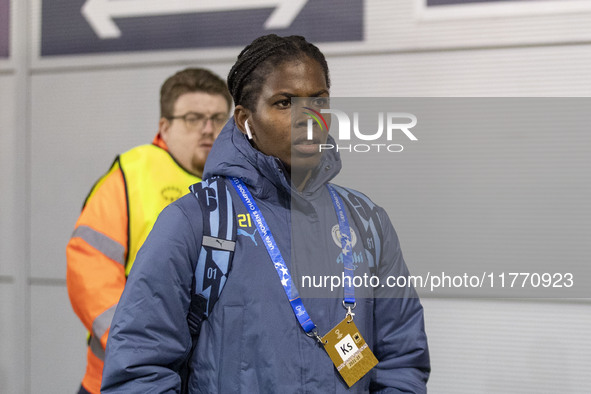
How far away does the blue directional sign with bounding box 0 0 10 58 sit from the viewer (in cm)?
281

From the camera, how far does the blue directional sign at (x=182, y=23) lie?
2479mm

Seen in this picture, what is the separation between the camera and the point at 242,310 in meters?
1.24

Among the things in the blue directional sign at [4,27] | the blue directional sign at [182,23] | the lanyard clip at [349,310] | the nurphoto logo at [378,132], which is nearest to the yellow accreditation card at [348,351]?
the lanyard clip at [349,310]

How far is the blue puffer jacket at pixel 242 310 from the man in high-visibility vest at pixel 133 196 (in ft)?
3.40

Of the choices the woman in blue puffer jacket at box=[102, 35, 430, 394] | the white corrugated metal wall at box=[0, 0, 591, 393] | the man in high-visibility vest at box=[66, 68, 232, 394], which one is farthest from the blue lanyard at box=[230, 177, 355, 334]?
the white corrugated metal wall at box=[0, 0, 591, 393]

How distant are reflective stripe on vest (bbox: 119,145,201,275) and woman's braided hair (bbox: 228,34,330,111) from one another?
1.04 metres

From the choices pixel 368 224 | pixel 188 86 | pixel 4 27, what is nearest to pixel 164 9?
pixel 188 86

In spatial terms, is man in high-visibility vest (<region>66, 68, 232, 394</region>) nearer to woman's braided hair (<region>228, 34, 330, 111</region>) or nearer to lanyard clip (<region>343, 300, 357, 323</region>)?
woman's braided hair (<region>228, 34, 330, 111</region>)

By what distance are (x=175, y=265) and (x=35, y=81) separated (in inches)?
78.3

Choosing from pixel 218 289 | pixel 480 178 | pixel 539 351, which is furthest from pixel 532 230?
pixel 218 289

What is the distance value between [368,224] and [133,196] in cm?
123

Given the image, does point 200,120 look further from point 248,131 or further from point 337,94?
point 248,131

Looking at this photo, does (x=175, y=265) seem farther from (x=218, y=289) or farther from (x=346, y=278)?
(x=346, y=278)

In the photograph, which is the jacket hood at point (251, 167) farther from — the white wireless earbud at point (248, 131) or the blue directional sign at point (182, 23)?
the blue directional sign at point (182, 23)
